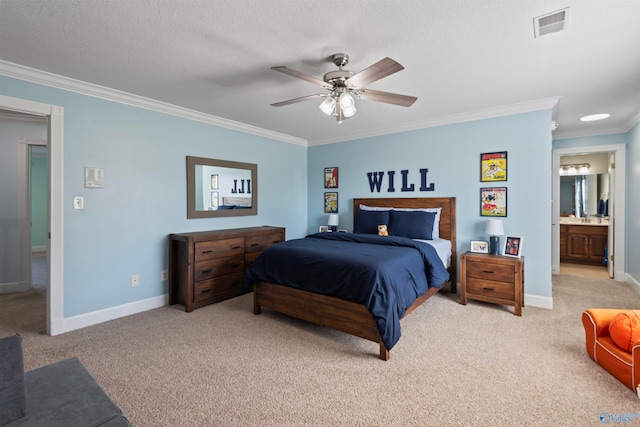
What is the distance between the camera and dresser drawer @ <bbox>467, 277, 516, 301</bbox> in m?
3.31

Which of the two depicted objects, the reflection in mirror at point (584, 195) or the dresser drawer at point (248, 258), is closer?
the dresser drawer at point (248, 258)

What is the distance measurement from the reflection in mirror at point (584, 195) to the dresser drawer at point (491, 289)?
4.32 m

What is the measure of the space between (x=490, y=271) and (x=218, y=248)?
10.4 ft

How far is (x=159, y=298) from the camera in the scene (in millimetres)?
3619

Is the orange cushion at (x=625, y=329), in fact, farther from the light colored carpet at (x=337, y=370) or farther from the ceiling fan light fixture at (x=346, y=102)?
the ceiling fan light fixture at (x=346, y=102)

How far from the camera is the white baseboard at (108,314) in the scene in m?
2.89

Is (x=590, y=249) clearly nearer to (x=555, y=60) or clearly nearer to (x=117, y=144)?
(x=555, y=60)

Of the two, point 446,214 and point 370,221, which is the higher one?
point 446,214

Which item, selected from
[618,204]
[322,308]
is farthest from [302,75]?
[618,204]

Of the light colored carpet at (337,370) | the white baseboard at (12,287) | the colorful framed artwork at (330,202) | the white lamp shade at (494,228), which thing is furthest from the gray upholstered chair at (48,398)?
the colorful framed artwork at (330,202)

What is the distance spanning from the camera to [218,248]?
12.2ft

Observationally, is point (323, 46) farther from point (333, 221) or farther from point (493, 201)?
point (333, 221)

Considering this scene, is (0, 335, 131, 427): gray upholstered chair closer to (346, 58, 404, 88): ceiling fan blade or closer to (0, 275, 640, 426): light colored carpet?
(0, 275, 640, 426): light colored carpet

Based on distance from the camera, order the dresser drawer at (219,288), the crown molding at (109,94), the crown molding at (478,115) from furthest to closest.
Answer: the dresser drawer at (219,288), the crown molding at (478,115), the crown molding at (109,94)
